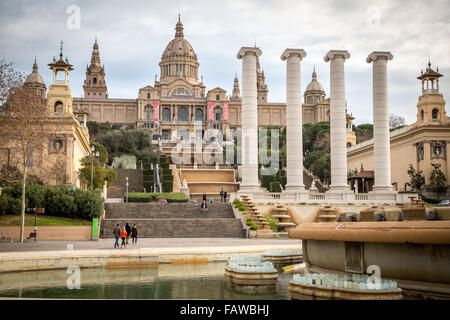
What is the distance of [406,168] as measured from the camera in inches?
2482

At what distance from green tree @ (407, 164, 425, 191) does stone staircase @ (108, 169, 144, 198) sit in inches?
1242

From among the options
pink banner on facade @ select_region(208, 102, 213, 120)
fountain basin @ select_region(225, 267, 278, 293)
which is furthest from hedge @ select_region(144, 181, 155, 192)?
pink banner on facade @ select_region(208, 102, 213, 120)

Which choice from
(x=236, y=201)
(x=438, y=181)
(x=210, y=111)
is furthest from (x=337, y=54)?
(x=210, y=111)

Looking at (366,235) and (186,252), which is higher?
(366,235)

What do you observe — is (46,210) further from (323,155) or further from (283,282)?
(323,155)

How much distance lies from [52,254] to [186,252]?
5.17 meters

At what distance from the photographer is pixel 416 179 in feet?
188

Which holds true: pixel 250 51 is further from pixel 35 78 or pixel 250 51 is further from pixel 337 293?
pixel 35 78

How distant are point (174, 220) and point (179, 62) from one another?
137984 millimetres

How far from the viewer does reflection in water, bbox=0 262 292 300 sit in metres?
14.3

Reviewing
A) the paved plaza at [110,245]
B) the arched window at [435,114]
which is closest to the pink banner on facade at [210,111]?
the arched window at [435,114]

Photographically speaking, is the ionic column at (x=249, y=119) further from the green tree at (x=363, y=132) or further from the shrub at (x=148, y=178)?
the green tree at (x=363, y=132)

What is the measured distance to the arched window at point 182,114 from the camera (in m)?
152
